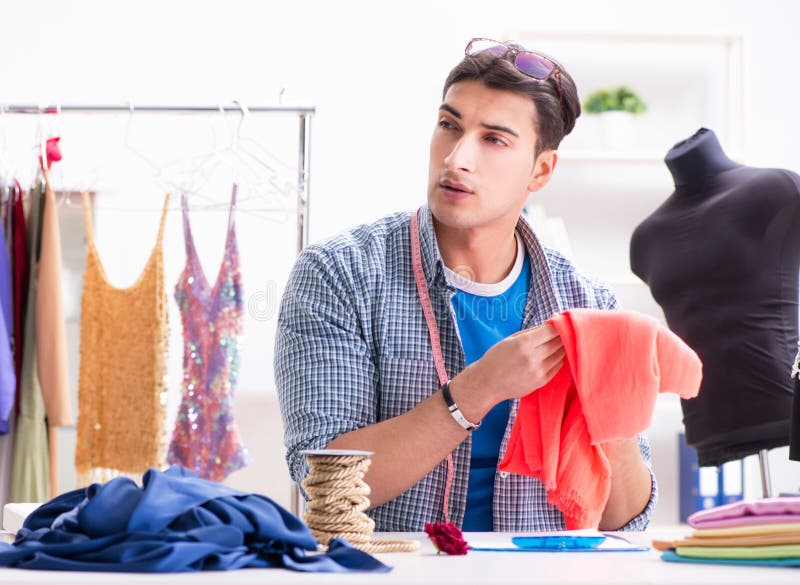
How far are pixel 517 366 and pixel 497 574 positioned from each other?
18.8 inches

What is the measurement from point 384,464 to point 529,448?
0.23 metres

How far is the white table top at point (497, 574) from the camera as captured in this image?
40.0 inches

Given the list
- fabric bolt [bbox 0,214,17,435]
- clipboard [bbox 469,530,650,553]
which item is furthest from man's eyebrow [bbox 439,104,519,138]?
fabric bolt [bbox 0,214,17,435]

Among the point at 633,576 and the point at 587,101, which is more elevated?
the point at 587,101

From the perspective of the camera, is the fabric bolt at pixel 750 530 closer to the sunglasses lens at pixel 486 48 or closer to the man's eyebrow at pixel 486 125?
the man's eyebrow at pixel 486 125

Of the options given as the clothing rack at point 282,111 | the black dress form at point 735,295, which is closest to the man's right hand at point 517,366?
the black dress form at point 735,295

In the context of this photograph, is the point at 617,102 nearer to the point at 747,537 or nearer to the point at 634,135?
the point at 634,135

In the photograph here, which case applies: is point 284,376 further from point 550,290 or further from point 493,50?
point 493,50

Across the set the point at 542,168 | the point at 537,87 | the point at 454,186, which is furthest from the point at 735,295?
the point at 454,186

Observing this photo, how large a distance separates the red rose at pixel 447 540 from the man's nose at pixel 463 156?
0.76 m

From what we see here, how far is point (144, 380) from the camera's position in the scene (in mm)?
2857

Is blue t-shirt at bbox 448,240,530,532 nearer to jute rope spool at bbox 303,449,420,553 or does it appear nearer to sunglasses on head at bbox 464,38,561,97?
sunglasses on head at bbox 464,38,561,97

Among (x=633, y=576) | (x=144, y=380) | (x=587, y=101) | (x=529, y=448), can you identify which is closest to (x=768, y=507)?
(x=633, y=576)

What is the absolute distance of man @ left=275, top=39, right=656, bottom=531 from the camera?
1.67 metres
